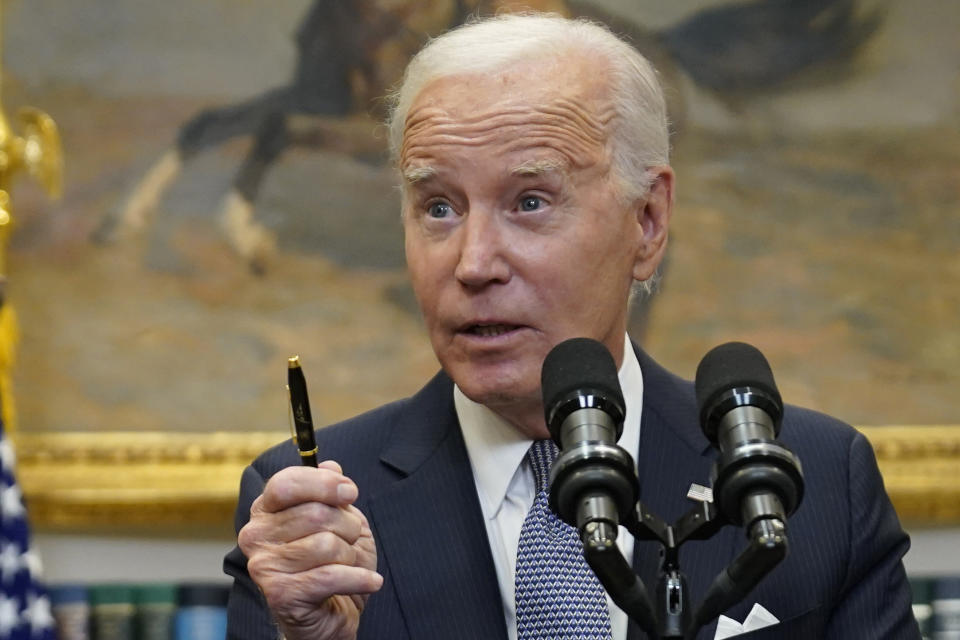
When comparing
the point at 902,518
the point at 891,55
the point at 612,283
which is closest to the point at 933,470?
the point at 902,518

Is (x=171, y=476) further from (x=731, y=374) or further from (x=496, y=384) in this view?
(x=731, y=374)

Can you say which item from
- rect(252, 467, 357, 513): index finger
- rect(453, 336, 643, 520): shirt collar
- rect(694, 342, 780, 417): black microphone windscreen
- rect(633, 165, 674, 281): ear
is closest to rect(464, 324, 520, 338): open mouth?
rect(453, 336, 643, 520): shirt collar

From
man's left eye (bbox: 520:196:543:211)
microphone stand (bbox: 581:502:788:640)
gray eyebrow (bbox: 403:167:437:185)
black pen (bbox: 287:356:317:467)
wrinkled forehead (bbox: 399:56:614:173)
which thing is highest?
wrinkled forehead (bbox: 399:56:614:173)

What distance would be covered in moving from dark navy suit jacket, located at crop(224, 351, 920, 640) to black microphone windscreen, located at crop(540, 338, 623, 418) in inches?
31.3

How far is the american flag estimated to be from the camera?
4.30 metres

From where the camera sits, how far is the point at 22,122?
4.76 meters

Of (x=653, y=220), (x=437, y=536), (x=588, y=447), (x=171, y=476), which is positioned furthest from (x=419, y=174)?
(x=171, y=476)

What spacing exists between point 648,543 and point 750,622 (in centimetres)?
24

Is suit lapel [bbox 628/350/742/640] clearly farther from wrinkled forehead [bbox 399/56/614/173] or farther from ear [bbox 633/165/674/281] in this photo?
wrinkled forehead [bbox 399/56/614/173]

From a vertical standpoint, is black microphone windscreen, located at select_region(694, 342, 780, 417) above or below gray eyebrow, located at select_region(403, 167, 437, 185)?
below

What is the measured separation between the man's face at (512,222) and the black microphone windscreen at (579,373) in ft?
2.20

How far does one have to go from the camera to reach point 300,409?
1.95 m

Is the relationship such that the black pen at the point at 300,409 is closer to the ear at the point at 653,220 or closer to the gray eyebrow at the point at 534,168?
the gray eyebrow at the point at 534,168

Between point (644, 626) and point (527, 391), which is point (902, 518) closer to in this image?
point (527, 391)
